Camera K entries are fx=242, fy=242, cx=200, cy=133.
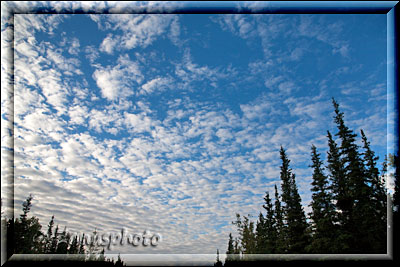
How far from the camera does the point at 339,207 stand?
67.2ft

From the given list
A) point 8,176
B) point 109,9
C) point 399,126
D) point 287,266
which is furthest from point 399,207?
point 8,176

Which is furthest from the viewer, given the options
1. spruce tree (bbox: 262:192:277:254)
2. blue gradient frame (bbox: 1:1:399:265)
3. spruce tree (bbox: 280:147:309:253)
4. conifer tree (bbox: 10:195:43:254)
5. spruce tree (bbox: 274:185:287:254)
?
conifer tree (bbox: 10:195:43:254)

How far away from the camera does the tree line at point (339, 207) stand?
18.3 m

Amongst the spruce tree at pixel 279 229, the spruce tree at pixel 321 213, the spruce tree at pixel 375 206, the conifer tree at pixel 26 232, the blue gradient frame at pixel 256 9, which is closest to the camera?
the blue gradient frame at pixel 256 9

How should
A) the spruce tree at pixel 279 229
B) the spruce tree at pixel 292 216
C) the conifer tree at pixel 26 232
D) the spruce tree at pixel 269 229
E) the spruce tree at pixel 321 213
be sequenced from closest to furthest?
the spruce tree at pixel 321 213, the spruce tree at pixel 292 216, the spruce tree at pixel 279 229, the spruce tree at pixel 269 229, the conifer tree at pixel 26 232

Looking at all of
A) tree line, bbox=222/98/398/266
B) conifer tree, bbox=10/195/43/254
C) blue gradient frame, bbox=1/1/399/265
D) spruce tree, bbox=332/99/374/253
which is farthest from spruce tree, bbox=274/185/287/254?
conifer tree, bbox=10/195/43/254

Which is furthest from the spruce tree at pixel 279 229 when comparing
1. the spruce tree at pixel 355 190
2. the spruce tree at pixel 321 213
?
the spruce tree at pixel 355 190

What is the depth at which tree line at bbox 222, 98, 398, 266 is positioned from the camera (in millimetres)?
18281

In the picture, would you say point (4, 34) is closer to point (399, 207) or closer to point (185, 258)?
point (185, 258)

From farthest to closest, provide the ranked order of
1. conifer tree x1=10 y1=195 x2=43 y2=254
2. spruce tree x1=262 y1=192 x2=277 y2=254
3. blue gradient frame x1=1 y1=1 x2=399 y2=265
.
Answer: conifer tree x1=10 y1=195 x2=43 y2=254, spruce tree x1=262 y1=192 x2=277 y2=254, blue gradient frame x1=1 y1=1 x2=399 y2=265

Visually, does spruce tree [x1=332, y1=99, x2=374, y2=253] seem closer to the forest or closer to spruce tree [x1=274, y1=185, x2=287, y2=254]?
the forest

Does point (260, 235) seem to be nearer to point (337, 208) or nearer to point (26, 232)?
point (337, 208)

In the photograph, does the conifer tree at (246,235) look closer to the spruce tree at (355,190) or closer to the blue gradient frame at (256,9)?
the spruce tree at (355,190)

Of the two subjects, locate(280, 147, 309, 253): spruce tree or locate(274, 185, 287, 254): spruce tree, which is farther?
locate(274, 185, 287, 254): spruce tree
